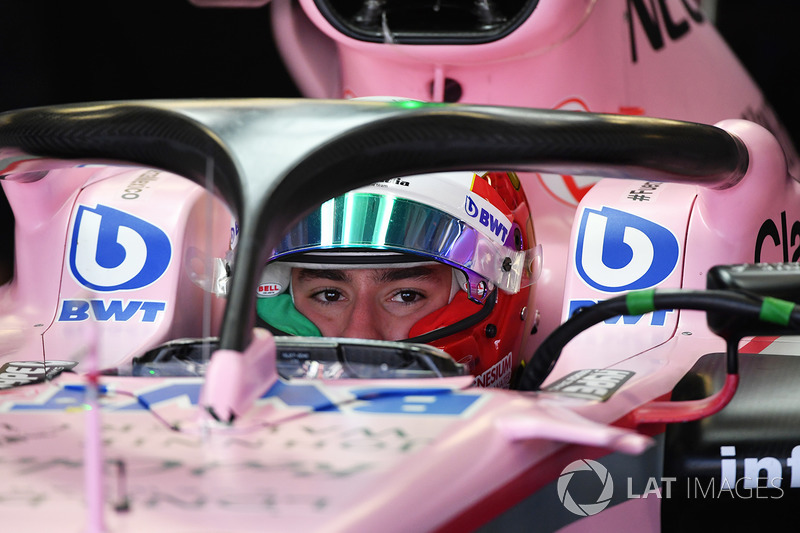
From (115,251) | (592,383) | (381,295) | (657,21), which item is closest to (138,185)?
(115,251)

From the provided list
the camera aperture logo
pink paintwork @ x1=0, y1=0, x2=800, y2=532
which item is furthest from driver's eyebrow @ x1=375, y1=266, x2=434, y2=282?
the camera aperture logo

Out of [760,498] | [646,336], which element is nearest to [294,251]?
[646,336]

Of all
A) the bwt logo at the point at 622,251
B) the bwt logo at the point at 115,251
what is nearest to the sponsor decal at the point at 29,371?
the bwt logo at the point at 115,251

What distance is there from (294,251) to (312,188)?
557mm

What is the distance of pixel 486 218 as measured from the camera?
4.74 feet

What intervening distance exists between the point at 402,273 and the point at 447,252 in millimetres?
131

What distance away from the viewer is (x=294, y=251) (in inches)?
54.8

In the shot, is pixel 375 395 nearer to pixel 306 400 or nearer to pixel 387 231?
pixel 306 400

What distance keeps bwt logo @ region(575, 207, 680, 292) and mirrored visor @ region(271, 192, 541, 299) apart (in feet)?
0.52

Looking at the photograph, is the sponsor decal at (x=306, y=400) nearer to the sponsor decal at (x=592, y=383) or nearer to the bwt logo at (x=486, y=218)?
the sponsor decal at (x=592, y=383)

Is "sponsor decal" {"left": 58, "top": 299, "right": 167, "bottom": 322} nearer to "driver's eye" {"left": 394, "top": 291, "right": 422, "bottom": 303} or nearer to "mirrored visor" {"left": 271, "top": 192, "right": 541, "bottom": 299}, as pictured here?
"mirrored visor" {"left": 271, "top": 192, "right": 541, "bottom": 299}

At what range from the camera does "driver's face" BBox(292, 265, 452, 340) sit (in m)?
1.48

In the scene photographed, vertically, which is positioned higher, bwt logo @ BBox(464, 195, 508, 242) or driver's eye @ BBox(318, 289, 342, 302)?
bwt logo @ BBox(464, 195, 508, 242)

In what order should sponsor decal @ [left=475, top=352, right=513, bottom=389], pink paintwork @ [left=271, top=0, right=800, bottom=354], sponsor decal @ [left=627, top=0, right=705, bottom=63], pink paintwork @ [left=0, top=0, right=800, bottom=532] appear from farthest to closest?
sponsor decal @ [left=627, top=0, right=705, bottom=63]
pink paintwork @ [left=271, top=0, right=800, bottom=354]
sponsor decal @ [left=475, top=352, right=513, bottom=389]
pink paintwork @ [left=0, top=0, right=800, bottom=532]
